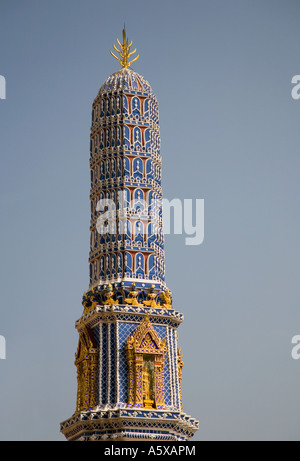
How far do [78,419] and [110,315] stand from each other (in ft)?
18.5

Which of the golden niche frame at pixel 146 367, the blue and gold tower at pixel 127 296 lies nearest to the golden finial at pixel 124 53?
the blue and gold tower at pixel 127 296

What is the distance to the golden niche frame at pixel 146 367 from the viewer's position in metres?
52.3

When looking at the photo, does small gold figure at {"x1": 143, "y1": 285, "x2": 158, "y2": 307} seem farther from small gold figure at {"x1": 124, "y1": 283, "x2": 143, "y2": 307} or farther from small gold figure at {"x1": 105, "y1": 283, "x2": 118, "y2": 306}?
small gold figure at {"x1": 105, "y1": 283, "x2": 118, "y2": 306}

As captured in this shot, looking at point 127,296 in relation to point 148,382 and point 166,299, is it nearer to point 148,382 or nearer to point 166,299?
point 166,299

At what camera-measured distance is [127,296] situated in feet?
179

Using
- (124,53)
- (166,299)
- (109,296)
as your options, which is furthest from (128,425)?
(124,53)

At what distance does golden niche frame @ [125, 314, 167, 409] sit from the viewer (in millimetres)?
52281

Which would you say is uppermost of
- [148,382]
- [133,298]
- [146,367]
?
[133,298]

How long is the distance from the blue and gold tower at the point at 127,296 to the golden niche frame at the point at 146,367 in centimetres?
5

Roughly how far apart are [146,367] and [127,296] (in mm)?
3935

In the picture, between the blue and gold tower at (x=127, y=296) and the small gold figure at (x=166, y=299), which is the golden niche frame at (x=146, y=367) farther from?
the small gold figure at (x=166, y=299)
